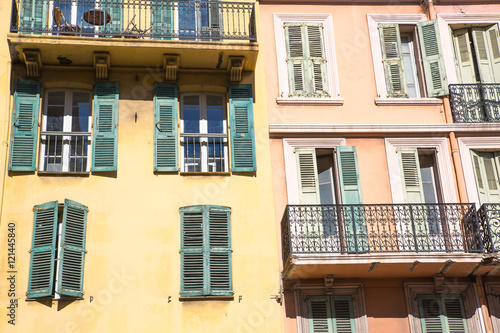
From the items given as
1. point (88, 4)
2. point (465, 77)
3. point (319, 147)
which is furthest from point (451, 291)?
point (88, 4)

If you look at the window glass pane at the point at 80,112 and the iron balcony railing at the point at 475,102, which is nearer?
the window glass pane at the point at 80,112

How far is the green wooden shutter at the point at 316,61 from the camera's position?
15.6m

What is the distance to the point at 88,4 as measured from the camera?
15.8 meters

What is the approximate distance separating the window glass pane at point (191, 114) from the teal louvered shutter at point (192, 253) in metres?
1.84

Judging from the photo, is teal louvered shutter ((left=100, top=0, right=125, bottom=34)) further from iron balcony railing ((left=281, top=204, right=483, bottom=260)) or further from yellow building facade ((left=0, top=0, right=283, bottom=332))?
iron balcony railing ((left=281, top=204, right=483, bottom=260))

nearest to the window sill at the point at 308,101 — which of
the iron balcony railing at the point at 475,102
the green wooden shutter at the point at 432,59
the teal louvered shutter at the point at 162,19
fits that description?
the green wooden shutter at the point at 432,59

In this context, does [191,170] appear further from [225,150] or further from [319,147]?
[319,147]

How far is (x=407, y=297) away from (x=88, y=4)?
8.92m

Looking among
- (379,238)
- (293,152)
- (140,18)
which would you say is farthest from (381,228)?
(140,18)

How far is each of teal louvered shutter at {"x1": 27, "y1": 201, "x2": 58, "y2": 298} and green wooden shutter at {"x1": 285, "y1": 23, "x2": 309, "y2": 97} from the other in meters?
5.47

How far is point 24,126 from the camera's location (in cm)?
1433

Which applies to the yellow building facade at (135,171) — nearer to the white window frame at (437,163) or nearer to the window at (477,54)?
the white window frame at (437,163)

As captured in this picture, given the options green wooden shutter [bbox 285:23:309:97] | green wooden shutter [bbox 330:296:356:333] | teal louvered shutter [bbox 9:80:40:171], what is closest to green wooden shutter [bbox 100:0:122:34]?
teal louvered shutter [bbox 9:80:40:171]

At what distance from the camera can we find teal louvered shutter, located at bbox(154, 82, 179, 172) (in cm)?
1434
